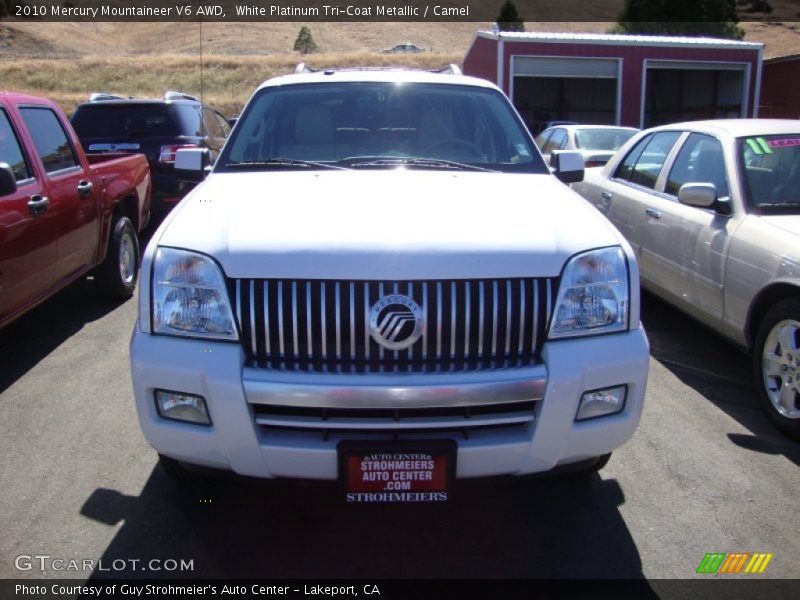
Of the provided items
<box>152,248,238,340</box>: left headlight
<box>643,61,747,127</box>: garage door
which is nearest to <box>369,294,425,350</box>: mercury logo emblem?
<box>152,248,238,340</box>: left headlight

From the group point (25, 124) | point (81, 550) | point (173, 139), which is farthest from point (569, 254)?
point (173, 139)

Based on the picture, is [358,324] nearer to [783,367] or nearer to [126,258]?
[783,367]

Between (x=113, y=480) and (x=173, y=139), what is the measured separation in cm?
686

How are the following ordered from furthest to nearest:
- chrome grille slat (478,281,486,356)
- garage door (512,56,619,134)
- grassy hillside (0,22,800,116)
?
grassy hillside (0,22,800,116) < garage door (512,56,619,134) < chrome grille slat (478,281,486,356)

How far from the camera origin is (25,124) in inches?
207

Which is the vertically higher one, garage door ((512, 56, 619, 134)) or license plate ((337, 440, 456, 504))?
garage door ((512, 56, 619, 134))

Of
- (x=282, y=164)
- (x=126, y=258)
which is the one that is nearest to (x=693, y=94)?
(x=126, y=258)

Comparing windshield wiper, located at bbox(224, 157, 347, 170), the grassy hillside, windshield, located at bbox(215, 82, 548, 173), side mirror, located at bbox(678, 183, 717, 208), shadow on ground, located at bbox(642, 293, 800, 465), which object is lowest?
shadow on ground, located at bbox(642, 293, 800, 465)

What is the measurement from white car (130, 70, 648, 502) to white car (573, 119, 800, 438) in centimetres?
173

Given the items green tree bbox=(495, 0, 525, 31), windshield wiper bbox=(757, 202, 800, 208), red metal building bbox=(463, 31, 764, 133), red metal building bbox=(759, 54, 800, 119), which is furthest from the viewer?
green tree bbox=(495, 0, 525, 31)

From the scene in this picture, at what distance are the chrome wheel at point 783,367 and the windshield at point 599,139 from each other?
8520 millimetres

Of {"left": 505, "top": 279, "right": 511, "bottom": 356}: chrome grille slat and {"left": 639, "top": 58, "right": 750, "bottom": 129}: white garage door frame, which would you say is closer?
{"left": 505, "top": 279, "right": 511, "bottom": 356}: chrome grille slat

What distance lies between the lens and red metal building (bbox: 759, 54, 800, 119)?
1008 inches

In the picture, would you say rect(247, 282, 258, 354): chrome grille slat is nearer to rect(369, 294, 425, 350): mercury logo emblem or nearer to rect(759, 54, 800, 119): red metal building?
rect(369, 294, 425, 350): mercury logo emblem
